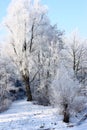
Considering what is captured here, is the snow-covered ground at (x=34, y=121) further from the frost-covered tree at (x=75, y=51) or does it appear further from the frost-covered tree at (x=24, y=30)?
the frost-covered tree at (x=75, y=51)

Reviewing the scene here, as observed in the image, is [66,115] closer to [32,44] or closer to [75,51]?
[32,44]

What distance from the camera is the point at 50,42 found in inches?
1251

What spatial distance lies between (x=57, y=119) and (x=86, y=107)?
16.7 ft

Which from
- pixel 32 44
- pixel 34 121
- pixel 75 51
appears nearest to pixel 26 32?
pixel 32 44

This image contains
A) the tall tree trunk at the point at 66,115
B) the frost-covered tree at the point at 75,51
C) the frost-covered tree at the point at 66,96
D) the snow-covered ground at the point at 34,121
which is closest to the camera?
the snow-covered ground at the point at 34,121

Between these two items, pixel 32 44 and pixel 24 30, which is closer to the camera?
pixel 24 30

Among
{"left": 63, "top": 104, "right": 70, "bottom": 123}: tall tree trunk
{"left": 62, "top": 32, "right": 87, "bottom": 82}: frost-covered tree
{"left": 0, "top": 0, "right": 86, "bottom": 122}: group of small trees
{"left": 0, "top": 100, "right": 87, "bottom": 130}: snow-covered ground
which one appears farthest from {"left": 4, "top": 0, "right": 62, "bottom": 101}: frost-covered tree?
{"left": 63, "top": 104, "right": 70, "bottom": 123}: tall tree trunk

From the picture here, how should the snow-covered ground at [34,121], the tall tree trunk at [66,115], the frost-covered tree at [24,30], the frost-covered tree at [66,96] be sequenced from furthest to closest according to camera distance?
the frost-covered tree at [24,30] → the frost-covered tree at [66,96] → the tall tree trunk at [66,115] → the snow-covered ground at [34,121]

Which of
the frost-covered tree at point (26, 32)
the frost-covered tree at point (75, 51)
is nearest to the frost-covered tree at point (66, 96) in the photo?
the frost-covered tree at point (26, 32)

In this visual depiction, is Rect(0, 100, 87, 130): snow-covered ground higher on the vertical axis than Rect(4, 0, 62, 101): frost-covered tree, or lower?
lower

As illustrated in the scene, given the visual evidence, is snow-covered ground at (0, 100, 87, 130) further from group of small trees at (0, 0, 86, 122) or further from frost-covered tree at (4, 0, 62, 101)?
frost-covered tree at (4, 0, 62, 101)

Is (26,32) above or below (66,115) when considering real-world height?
above

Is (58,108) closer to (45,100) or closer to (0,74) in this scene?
(45,100)

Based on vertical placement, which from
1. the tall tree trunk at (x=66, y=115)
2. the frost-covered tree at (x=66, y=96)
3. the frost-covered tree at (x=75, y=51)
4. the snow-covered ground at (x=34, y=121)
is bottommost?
the snow-covered ground at (x=34, y=121)
